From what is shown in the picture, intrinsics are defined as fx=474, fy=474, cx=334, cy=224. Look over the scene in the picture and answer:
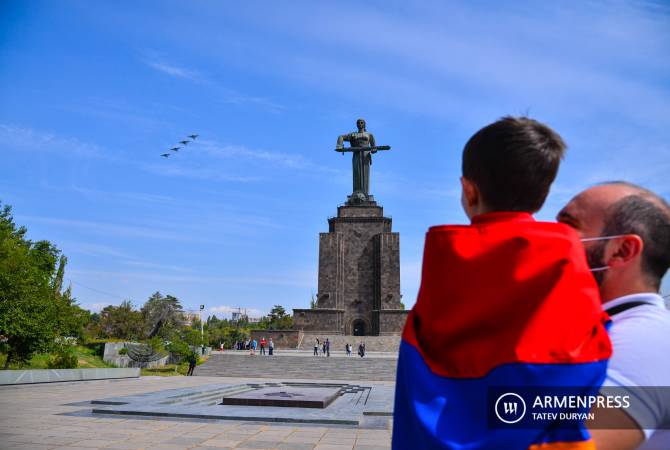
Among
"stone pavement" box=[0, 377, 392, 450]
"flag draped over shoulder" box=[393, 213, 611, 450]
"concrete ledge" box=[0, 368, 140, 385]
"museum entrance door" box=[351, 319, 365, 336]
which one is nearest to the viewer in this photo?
"flag draped over shoulder" box=[393, 213, 611, 450]

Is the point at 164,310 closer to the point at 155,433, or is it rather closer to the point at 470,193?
the point at 155,433

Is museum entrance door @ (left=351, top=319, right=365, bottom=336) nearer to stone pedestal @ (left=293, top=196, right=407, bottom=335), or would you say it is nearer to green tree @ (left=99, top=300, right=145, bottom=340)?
stone pedestal @ (left=293, top=196, right=407, bottom=335)

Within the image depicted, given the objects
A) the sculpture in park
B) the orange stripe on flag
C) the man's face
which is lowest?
the orange stripe on flag

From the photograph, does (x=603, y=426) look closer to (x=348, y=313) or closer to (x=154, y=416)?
(x=154, y=416)

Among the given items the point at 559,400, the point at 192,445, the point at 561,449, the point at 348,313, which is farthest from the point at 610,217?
the point at 348,313

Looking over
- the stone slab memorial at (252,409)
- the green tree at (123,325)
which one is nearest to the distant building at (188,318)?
the green tree at (123,325)

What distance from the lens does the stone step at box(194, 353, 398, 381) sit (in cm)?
2266

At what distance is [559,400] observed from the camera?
3.96ft

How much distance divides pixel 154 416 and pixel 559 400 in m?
10.4

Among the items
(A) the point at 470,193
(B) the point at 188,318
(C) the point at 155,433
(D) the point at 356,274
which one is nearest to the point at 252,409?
(C) the point at 155,433

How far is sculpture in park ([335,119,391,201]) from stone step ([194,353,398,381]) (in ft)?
63.8

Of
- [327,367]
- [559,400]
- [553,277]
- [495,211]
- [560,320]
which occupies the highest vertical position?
[495,211]

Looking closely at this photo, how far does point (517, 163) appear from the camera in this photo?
1367 millimetres

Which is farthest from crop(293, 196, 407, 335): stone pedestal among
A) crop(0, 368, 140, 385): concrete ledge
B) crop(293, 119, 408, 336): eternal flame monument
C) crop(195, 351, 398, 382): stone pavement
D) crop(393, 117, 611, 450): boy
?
crop(393, 117, 611, 450): boy
